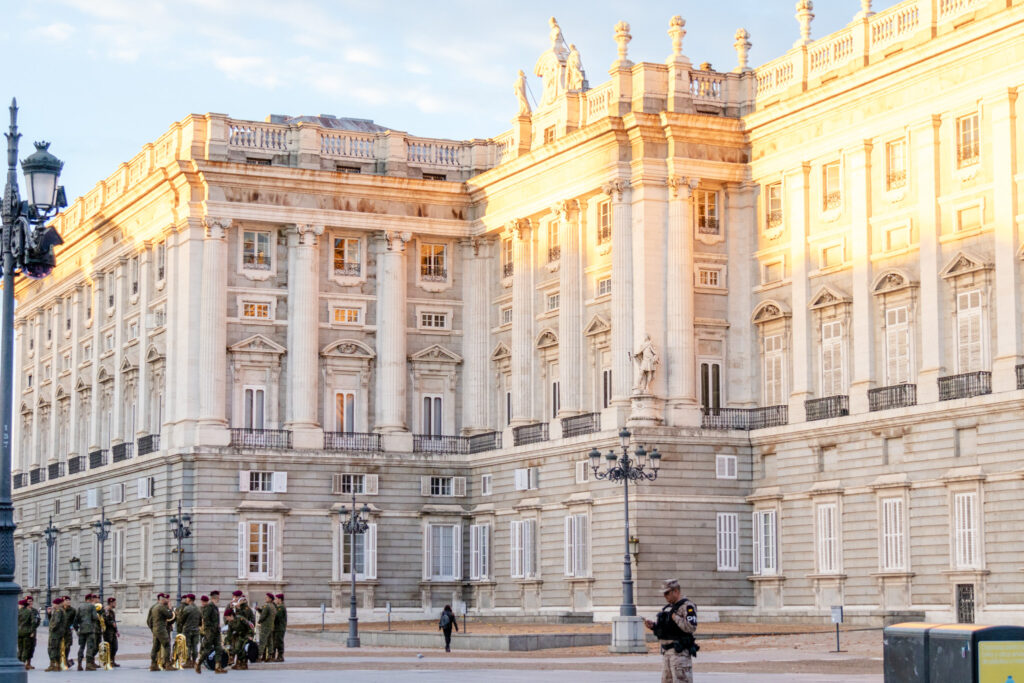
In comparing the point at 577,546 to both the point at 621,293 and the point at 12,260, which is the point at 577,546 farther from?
the point at 12,260

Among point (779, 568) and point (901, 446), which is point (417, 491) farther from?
point (901, 446)

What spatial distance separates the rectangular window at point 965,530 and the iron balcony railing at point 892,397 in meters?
3.48

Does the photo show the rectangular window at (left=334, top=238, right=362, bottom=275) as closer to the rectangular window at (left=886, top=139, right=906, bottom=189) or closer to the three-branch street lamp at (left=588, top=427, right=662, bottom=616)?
the three-branch street lamp at (left=588, top=427, right=662, bottom=616)

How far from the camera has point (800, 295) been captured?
5781cm

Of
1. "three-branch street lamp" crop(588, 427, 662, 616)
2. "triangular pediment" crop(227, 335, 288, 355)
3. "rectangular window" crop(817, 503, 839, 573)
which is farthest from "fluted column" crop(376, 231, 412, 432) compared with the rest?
"rectangular window" crop(817, 503, 839, 573)

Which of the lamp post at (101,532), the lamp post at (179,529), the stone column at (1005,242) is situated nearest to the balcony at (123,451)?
the lamp post at (101,532)

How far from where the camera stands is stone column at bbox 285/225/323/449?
67.6m

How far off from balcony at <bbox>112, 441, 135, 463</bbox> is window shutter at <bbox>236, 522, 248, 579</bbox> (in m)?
8.64

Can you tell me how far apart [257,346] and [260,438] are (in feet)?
10.6

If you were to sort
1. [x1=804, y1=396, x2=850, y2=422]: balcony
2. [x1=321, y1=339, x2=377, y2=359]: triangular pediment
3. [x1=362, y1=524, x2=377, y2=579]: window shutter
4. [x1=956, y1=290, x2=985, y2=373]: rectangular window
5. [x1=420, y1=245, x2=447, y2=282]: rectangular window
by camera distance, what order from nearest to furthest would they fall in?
[x1=956, y1=290, x2=985, y2=373]: rectangular window
[x1=804, y1=396, x2=850, y2=422]: balcony
[x1=362, y1=524, x2=377, y2=579]: window shutter
[x1=321, y1=339, x2=377, y2=359]: triangular pediment
[x1=420, y1=245, x2=447, y2=282]: rectangular window

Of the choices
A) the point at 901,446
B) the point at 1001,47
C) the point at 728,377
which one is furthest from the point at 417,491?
the point at 1001,47

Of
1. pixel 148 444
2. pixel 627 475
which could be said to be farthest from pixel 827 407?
pixel 148 444

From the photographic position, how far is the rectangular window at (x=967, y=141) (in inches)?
2020

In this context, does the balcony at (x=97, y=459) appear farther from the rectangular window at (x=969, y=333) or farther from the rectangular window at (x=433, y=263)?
the rectangular window at (x=969, y=333)
